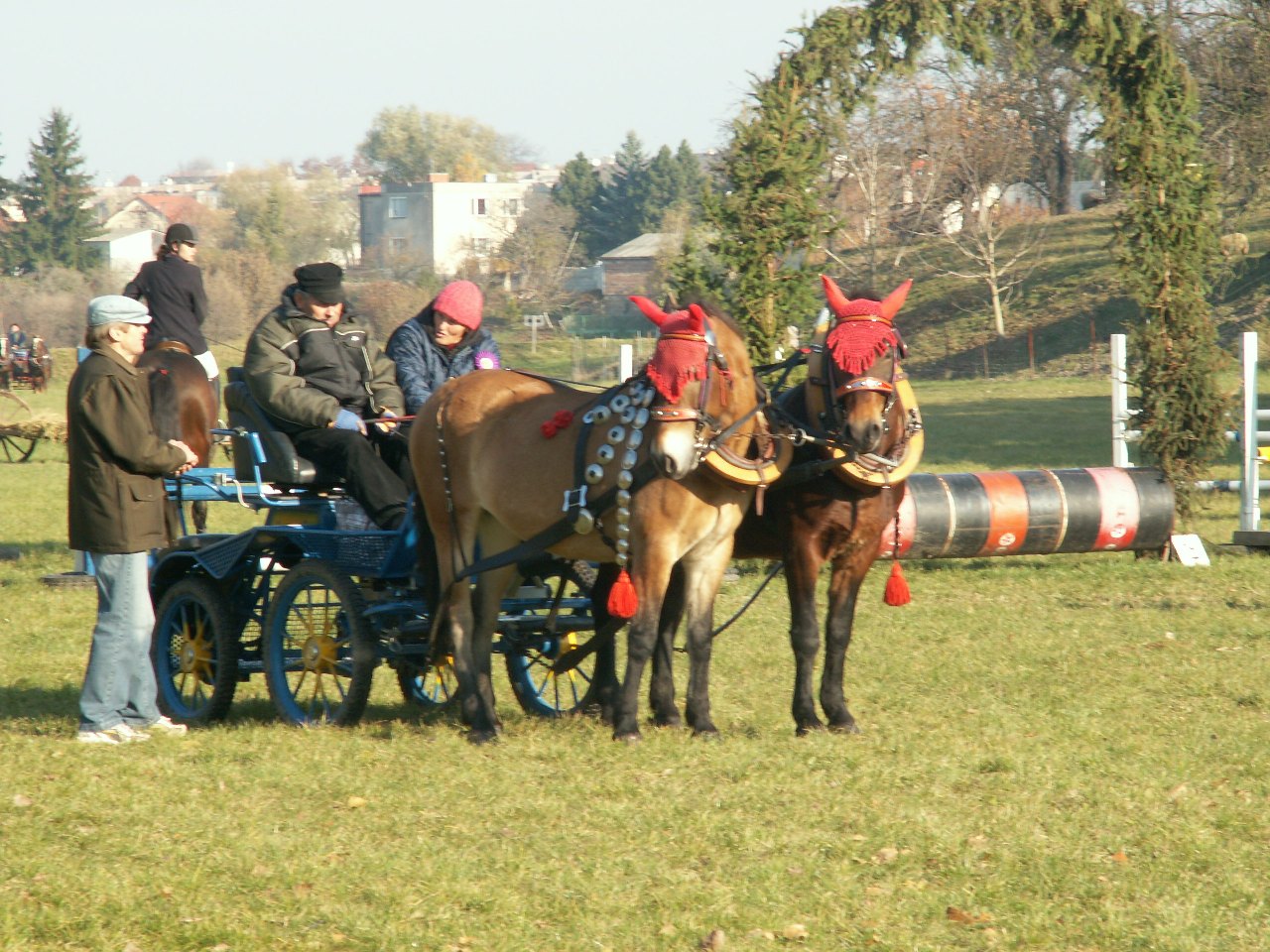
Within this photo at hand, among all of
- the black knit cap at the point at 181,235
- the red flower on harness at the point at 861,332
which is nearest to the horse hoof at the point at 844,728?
the red flower on harness at the point at 861,332

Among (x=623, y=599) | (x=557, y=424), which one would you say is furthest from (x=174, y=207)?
(x=623, y=599)

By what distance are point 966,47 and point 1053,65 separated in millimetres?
38440

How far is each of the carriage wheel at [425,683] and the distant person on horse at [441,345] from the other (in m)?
1.34

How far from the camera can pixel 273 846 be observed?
18.0ft

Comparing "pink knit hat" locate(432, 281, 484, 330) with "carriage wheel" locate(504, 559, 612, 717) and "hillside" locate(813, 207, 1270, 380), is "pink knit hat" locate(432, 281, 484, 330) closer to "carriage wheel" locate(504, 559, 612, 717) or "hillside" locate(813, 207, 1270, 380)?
"carriage wheel" locate(504, 559, 612, 717)

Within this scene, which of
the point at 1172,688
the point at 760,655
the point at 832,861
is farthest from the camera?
the point at 760,655

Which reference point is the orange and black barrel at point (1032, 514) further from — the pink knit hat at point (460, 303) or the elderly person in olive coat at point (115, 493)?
the elderly person in olive coat at point (115, 493)

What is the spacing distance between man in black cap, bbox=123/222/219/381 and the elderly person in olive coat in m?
4.28

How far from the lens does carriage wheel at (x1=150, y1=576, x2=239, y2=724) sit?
25.2ft

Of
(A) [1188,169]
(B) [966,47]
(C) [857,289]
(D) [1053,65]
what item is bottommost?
(C) [857,289]

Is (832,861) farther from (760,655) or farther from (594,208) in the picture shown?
(594,208)

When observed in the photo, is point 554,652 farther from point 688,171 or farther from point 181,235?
point 688,171

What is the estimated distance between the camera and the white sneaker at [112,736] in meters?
7.07

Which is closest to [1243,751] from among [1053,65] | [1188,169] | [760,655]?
[760,655]
